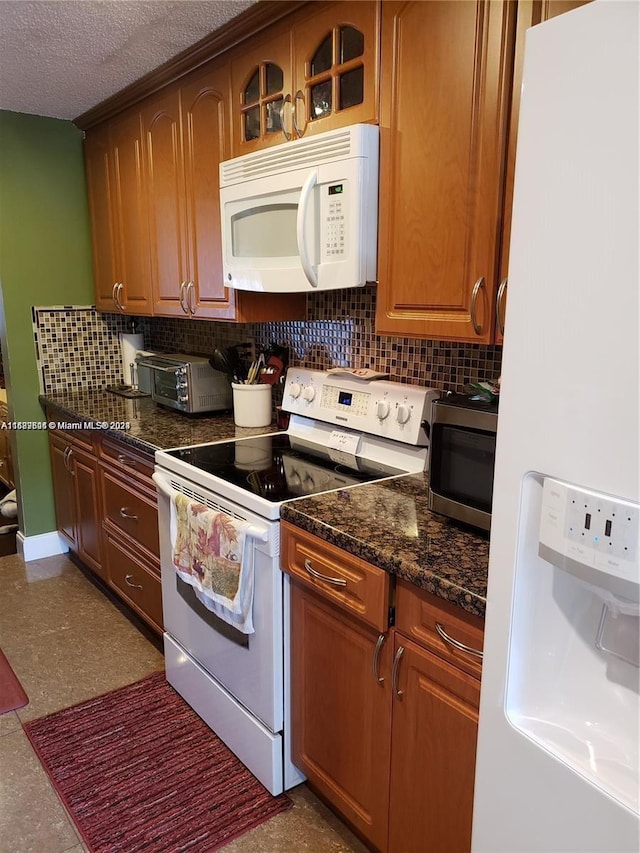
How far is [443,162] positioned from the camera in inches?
61.6

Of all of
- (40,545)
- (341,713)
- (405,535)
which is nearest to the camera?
(405,535)

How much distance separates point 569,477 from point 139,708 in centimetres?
204

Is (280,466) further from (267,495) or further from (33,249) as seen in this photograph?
(33,249)

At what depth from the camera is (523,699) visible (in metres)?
Answer: 0.95

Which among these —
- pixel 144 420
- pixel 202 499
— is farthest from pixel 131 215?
pixel 202 499

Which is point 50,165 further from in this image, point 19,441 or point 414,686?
point 414,686

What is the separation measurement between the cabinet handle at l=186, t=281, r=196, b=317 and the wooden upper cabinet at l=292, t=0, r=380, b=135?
92cm

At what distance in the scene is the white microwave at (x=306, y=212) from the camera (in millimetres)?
1749

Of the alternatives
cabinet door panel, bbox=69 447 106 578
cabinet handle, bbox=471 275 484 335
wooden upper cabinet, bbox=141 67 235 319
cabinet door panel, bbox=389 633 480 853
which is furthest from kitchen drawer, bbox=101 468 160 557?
cabinet handle, bbox=471 275 484 335

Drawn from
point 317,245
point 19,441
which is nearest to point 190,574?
point 317,245

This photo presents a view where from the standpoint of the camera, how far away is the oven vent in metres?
1.87

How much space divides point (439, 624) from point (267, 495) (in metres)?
0.66

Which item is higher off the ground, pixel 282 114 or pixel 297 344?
pixel 282 114

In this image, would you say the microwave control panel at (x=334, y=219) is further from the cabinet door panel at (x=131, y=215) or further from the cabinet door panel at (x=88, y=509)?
the cabinet door panel at (x=88, y=509)
